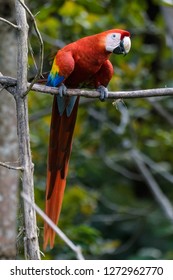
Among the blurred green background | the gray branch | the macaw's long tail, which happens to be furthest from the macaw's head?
the blurred green background

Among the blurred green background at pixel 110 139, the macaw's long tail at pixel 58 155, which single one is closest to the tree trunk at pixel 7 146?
the blurred green background at pixel 110 139

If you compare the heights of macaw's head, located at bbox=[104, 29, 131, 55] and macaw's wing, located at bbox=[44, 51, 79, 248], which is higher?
macaw's head, located at bbox=[104, 29, 131, 55]

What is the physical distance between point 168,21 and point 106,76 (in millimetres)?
1437

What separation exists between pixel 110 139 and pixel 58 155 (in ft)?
5.80

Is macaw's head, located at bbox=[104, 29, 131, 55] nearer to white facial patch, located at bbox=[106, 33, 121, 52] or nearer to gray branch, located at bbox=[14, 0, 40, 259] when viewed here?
white facial patch, located at bbox=[106, 33, 121, 52]

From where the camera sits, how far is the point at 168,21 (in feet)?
12.9

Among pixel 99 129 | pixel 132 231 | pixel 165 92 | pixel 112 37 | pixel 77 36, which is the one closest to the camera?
pixel 165 92

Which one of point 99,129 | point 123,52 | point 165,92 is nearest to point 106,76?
point 123,52

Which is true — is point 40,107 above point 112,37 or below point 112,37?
above

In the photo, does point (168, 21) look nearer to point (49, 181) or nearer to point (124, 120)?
point (124, 120)

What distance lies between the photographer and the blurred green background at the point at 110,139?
142 inches

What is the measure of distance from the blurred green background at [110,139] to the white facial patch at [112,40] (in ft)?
2.32

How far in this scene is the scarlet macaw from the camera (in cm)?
247

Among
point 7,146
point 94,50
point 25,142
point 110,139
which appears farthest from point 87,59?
point 110,139
